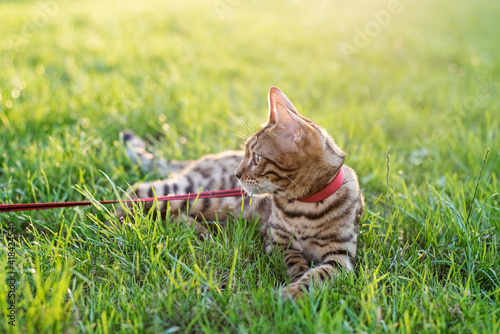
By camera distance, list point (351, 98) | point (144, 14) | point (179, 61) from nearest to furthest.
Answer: point (351, 98), point (179, 61), point (144, 14)

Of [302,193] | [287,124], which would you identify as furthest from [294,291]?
[287,124]

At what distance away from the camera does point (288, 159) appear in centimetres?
209

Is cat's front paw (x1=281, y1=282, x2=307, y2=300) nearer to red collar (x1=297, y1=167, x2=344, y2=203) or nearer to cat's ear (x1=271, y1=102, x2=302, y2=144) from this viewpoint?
red collar (x1=297, y1=167, x2=344, y2=203)

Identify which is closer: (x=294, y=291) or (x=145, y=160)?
(x=294, y=291)

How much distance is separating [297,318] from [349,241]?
69cm

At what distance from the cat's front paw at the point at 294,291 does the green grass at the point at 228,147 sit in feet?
0.15

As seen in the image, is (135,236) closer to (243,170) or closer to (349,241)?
(243,170)

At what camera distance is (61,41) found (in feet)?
19.2

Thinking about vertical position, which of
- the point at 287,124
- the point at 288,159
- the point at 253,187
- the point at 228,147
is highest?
the point at 287,124

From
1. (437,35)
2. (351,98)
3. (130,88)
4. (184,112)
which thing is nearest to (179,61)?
(130,88)

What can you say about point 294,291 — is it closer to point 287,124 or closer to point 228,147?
point 287,124

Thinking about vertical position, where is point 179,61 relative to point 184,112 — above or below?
above

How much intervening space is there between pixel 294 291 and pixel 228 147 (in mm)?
2109

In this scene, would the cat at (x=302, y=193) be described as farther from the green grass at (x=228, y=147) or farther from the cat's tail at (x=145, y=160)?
the cat's tail at (x=145, y=160)
